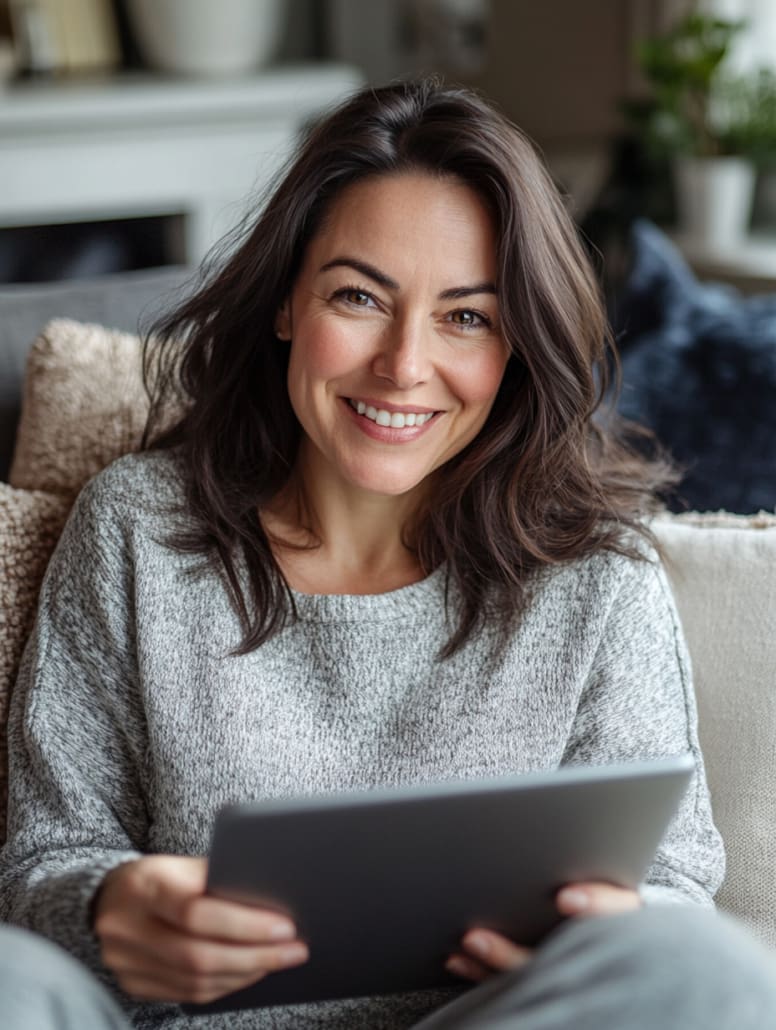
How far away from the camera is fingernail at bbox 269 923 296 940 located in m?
0.98

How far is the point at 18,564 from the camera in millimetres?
1359

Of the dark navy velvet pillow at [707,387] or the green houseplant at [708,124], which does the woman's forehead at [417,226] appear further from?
the green houseplant at [708,124]

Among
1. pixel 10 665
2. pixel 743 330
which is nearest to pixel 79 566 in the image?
pixel 10 665

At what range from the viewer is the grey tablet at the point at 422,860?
2.96 feet

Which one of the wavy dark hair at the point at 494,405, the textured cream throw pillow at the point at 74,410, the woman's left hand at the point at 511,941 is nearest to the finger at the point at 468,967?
the woman's left hand at the point at 511,941

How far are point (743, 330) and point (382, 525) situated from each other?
2.17 ft

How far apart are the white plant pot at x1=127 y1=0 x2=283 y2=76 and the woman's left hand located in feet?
8.49

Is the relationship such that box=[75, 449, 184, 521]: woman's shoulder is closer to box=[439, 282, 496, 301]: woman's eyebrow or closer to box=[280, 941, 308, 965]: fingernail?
box=[439, 282, 496, 301]: woman's eyebrow

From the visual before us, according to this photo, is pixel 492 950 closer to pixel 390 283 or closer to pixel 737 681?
pixel 737 681

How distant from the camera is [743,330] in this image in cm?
177

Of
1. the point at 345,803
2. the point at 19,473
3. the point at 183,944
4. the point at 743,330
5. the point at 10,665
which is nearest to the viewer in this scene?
the point at 345,803

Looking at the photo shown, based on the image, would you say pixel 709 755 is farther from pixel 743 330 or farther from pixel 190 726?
pixel 743 330

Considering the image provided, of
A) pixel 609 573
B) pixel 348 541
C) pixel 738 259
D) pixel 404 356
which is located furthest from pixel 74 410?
pixel 738 259

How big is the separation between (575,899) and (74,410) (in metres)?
0.80
